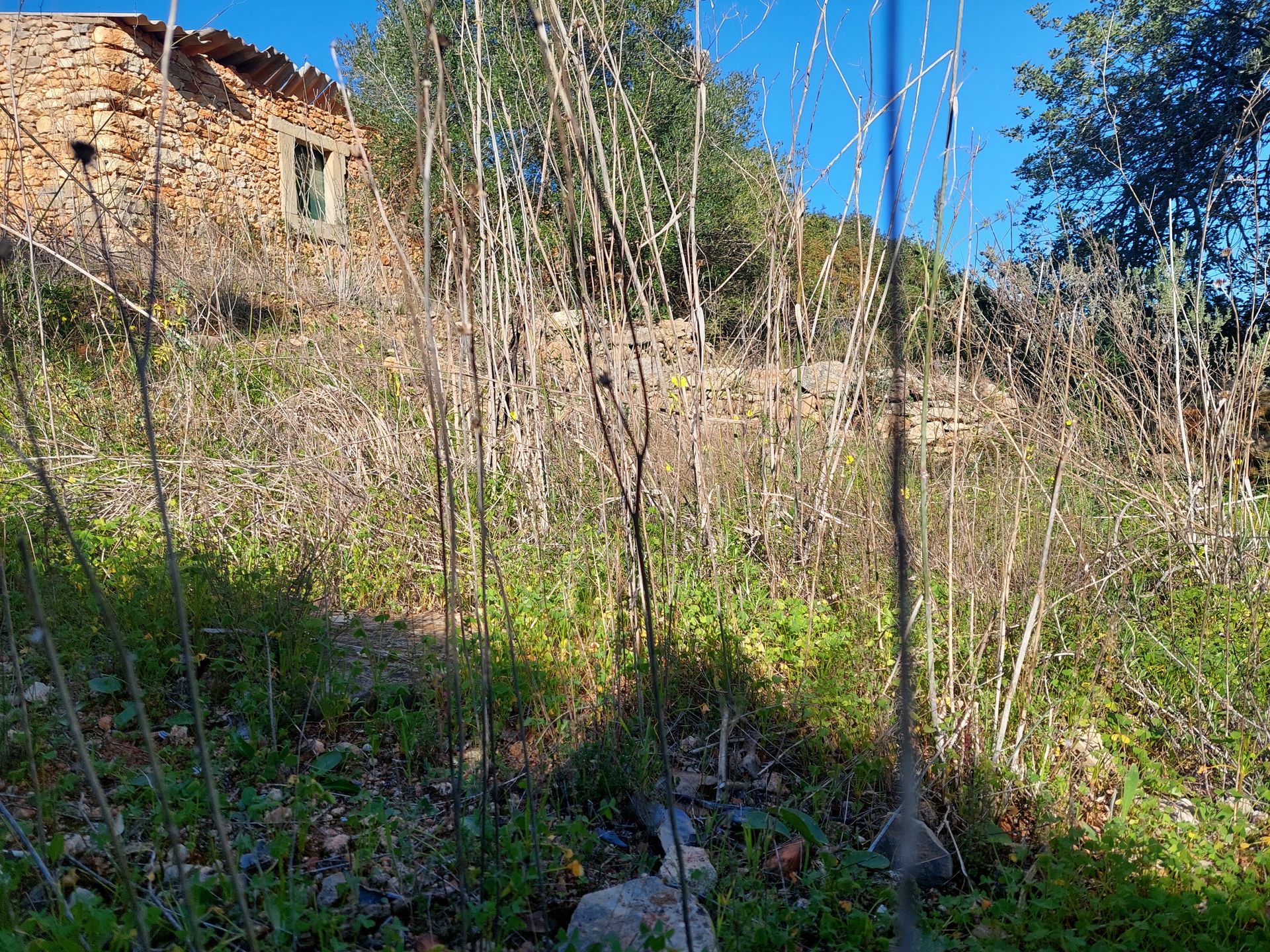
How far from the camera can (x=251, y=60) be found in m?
9.88

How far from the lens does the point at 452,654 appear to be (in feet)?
4.14

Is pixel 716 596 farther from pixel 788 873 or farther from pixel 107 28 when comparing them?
pixel 107 28

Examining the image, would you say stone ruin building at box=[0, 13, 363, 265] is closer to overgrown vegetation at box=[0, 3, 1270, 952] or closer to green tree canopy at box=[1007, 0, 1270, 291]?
overgrown vegetation at box=[0, 3, 1270, 952]

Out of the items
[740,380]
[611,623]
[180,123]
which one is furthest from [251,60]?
[611,623]

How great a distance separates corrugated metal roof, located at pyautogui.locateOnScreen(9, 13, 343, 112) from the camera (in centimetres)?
793

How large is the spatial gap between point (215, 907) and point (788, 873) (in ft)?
3.93

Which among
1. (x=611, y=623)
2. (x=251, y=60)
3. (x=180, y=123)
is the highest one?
(x=251, y=60)

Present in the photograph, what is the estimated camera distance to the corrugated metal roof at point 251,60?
26.0 feet

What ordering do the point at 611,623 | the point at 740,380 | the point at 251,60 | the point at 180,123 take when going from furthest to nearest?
the point at 251,60, the point at 180,123, the point at 740,380, the point at 611,623

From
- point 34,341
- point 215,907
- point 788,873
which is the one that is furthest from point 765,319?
point 34,341

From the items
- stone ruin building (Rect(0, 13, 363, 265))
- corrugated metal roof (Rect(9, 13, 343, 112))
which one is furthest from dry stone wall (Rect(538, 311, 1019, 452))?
corrugated metal roof (Rect(9, 13, 343, 112))

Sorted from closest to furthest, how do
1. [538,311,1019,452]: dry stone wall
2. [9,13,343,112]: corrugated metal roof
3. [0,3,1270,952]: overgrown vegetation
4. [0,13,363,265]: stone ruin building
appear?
[0,3,1270,952]: overgrown vegetation
[538,311,1019,452]: dry stone wall
[0,13,363,265]: stone ruin building
[9,13,343,112]: corrugated metal roof

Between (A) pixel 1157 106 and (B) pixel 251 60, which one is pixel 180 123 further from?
(A) pixel 1157 106

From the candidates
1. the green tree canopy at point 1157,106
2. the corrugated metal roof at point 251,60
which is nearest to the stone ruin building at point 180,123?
the corrugated metal roof at point 251,60
